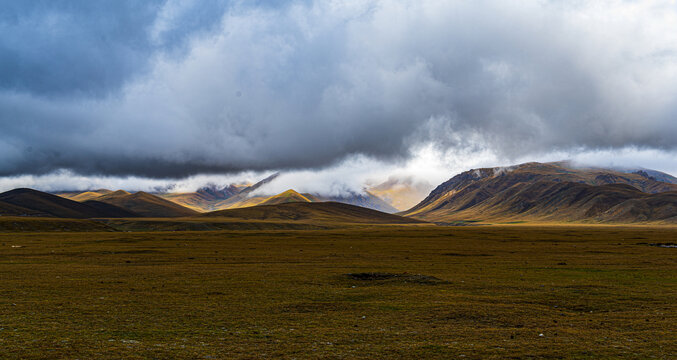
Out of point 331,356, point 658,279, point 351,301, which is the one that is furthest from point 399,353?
point 658,279

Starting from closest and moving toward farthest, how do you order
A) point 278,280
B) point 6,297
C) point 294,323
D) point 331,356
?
point 331,356
point 294,323
point 6,297
point 278,280

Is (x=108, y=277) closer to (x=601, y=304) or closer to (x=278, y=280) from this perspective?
(x=278, y=280)

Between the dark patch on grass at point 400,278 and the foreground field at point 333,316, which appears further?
the dark patch on grass at point 400,278

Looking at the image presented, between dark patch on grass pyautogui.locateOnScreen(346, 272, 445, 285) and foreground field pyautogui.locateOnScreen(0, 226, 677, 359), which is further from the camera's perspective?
dark patch on grass pyautogui.locateOnScreen(346, 272, 445, 285)

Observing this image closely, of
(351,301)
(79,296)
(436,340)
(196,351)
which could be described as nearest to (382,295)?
(351,301)

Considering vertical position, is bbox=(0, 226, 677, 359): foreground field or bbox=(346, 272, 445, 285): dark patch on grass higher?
bbox=(0, 226, 677, 359): foreground field

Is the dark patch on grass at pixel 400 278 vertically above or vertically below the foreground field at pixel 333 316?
below

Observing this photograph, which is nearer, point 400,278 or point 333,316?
point 333,316

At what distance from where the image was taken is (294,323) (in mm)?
20328

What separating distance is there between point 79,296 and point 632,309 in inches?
1313

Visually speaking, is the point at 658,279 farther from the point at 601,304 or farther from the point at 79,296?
the point at 79,296

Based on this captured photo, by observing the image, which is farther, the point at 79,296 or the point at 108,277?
the point at 108,277

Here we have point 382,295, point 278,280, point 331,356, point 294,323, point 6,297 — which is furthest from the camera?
point 278,280

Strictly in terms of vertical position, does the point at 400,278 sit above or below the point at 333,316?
below
